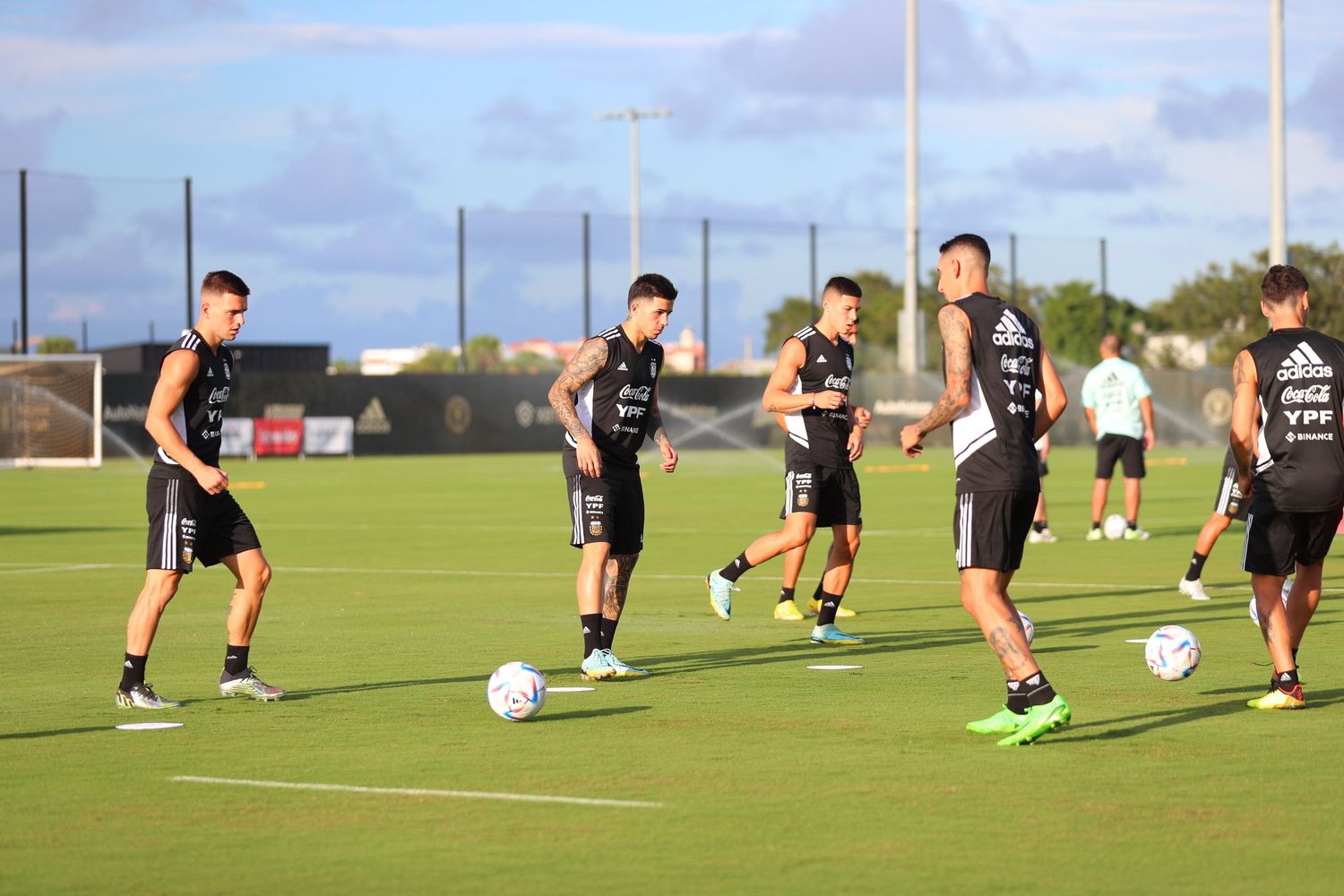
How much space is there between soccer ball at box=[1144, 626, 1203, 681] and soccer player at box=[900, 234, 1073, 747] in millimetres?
1489

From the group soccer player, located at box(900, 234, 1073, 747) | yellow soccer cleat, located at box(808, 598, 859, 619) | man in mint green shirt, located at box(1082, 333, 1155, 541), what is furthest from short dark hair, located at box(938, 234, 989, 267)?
man in mint green shirt, located at box(1082, 333, 1155, 541)

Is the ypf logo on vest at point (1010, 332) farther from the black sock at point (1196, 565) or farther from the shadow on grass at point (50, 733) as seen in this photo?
the black sock at point (1196, 565)

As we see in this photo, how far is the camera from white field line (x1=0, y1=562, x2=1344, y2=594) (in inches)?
623

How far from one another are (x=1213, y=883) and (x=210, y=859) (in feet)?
10.1

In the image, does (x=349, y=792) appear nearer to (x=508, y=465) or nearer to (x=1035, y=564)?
(x=1035, y=564)

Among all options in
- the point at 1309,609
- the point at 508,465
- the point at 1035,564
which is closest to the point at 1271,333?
the point at 1309,609

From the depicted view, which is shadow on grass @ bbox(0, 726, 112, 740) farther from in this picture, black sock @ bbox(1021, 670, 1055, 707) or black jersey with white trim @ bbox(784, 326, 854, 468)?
black jersey with white trim @ bbox(784, 326, 854, 468)

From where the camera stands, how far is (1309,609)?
9398mm

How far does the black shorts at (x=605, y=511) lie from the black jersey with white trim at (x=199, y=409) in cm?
197

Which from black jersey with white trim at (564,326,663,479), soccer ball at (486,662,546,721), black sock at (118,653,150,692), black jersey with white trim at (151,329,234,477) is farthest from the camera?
black jersey with white trim at (564,326,663,479)

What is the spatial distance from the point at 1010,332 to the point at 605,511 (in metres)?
3.01

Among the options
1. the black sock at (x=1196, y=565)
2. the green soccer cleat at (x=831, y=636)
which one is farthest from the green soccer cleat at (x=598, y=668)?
the black sock at (x=1196, y=565)

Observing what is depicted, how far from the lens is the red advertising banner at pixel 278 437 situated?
5281 cm

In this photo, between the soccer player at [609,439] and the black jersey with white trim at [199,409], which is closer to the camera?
the black jersey with white trim at [199,409]
